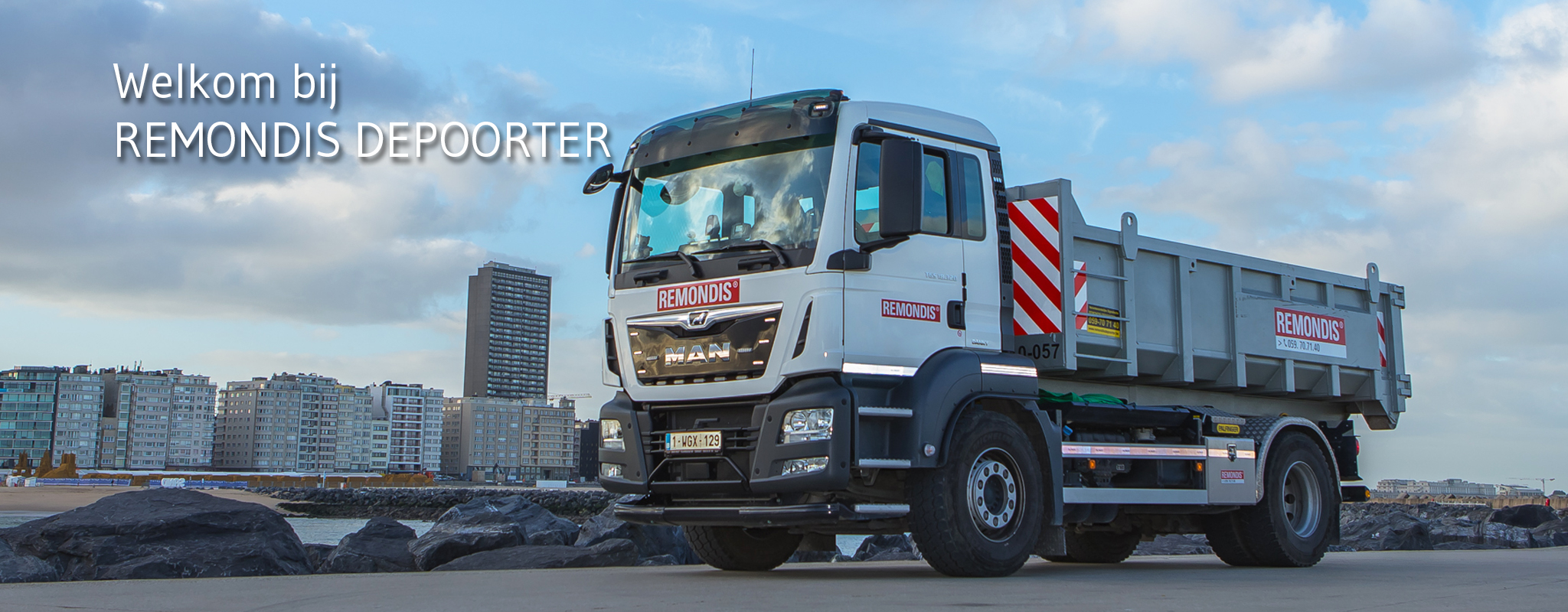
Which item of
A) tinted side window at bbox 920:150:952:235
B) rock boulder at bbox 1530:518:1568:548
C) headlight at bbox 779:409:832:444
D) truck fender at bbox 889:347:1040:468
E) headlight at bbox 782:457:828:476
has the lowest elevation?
rock boulder at bbox 1530:518:1568:548

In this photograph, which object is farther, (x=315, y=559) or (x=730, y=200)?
(x=315, y=559)

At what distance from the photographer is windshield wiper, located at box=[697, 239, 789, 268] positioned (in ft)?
27.3

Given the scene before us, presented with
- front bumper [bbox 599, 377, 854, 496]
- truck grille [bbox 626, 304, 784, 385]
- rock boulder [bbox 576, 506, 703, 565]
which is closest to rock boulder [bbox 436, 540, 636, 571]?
front bumper [bbox 599, 377, 854, 496]

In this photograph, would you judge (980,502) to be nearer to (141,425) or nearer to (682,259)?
(682,259)

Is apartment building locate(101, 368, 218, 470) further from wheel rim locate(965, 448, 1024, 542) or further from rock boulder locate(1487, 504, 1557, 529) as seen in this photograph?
wheel rim locate(965, 448, 1024, 542)

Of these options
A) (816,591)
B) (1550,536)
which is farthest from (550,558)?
(1550,536)

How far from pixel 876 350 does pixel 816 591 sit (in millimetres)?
1788

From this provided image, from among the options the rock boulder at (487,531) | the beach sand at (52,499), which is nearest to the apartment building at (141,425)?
the beach sand at (52,499)

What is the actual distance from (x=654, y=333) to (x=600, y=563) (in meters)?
3.74

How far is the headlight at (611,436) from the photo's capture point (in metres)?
9.18

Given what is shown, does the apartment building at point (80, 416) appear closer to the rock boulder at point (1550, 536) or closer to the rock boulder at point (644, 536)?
the rock boulder at point (644, 536)

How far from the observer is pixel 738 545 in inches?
403

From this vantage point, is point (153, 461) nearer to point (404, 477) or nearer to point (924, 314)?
point (404, 477)

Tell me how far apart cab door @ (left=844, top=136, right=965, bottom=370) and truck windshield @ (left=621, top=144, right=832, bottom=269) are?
325mm
